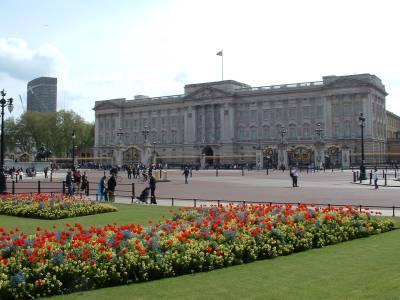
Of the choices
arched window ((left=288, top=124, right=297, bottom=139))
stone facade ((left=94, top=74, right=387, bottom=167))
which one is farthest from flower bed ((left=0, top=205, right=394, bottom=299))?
arched window ((left=288, top=124, right=297, bottom=139))

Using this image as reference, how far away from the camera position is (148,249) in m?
9.61

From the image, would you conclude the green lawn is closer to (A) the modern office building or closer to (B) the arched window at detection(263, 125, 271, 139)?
(B) the arched window at detection(263, 125, 271, 139)

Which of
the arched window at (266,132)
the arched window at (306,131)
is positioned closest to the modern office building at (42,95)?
the arched window at (266,132)

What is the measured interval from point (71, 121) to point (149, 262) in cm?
12224

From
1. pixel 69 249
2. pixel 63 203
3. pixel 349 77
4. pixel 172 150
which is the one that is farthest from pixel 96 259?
pixel 172 150

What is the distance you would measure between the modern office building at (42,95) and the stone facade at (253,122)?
27.9m

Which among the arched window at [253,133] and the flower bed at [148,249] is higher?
the arched window at [253,133]

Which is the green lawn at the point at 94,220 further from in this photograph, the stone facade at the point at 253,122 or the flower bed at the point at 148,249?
the stone facade at the point at 253,122

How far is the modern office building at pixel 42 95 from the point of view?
15150cm

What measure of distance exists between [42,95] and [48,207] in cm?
14761

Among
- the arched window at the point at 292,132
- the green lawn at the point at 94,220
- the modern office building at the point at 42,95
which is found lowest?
the green lawn at the point at 94,220

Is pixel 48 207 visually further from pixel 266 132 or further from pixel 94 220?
pixel 266 132

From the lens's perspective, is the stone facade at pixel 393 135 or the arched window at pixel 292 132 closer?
the stone facade at pixel 393 135

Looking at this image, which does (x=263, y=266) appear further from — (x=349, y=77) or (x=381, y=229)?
(x=349, y=77)
